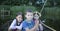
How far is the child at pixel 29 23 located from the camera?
406 cm

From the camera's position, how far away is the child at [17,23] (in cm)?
406

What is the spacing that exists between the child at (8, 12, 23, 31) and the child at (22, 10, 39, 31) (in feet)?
0.22

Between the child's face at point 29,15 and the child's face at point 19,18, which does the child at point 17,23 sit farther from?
the child's face at point 29,15

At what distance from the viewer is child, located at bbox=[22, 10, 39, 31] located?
13.3ft

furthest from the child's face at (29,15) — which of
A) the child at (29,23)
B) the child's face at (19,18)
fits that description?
the child's face at (19,18)

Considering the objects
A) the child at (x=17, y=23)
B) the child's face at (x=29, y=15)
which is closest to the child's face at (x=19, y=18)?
the child at (x=17, y=23)

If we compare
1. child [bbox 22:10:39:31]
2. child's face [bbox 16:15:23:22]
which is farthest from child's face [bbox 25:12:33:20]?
child's face [bbox 16:15:23:22]

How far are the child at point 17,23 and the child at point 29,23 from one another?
66 millimetres

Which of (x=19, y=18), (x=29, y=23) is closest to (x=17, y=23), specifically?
(x=19, y=18)

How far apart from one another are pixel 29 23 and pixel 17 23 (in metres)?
0.20

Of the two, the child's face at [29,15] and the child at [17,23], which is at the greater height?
the child's face at [29,15]

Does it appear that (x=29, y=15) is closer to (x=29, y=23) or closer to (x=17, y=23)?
(x=29, y=23)

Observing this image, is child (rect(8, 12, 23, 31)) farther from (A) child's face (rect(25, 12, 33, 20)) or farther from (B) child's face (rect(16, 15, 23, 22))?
(A) child's face (rect(25, 12, 33, 20))

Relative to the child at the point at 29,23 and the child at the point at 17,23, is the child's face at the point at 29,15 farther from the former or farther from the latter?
the child at the point at 17,23
